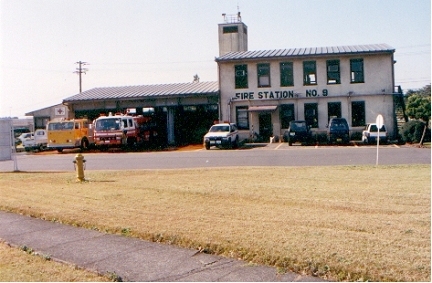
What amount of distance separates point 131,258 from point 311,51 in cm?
3359

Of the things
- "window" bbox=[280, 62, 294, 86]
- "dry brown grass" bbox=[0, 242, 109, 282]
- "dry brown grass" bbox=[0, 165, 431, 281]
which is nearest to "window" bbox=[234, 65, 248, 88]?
"window" bbox=[280, 62, 294, 86]

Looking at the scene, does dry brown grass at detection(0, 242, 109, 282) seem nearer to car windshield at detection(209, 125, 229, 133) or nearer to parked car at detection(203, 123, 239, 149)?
parked car at detection(203, 123, 239, 149)

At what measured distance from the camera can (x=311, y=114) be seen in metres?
37.0

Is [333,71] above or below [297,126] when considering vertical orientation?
above

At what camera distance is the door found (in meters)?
37.7

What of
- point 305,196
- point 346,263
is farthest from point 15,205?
point 346,263

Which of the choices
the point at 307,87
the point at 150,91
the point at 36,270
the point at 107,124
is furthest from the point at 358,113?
the point at 36,270

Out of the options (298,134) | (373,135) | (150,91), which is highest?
(150,91)

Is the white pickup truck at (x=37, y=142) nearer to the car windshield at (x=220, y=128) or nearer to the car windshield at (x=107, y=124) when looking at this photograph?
the car windshield at (x=107, y=124)

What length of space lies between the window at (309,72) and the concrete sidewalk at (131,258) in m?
30.4

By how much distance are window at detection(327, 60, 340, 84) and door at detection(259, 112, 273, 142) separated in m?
5.16

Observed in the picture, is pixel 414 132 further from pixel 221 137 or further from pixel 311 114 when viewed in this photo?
pixel 221 137

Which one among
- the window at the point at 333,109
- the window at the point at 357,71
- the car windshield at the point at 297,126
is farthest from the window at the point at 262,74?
the window at the point at 357,71

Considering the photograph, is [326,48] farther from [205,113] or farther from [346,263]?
[346,263]
